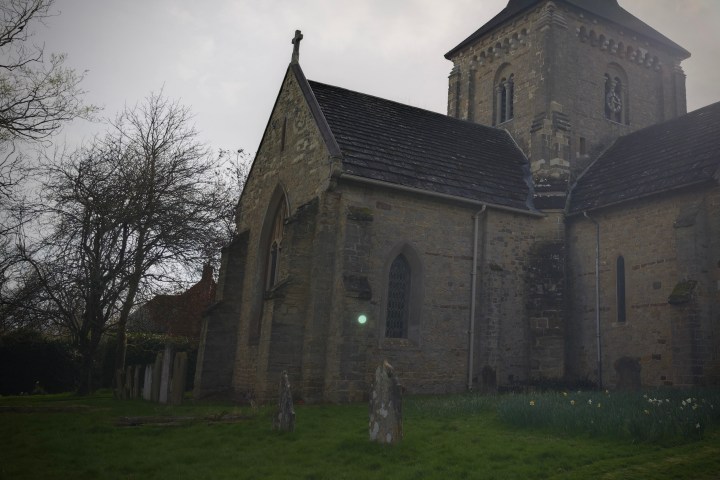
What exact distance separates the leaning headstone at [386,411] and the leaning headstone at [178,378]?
8291mm

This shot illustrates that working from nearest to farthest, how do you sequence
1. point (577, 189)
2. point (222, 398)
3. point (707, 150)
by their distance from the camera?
point (707, 150) < point (222, 398) < point (577, 189)

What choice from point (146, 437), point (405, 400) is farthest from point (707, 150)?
point (146, 437)

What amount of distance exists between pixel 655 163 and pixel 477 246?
6685 mm

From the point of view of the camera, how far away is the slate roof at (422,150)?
736 inches

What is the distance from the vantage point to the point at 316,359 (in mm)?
16453

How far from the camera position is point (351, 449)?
33.0 feet

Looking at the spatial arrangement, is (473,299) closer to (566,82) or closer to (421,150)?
(421,150)

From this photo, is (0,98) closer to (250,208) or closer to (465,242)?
(250,208)

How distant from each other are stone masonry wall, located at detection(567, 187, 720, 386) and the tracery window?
6273 mm

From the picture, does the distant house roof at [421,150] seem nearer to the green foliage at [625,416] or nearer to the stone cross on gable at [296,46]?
the stone cross on gable at [296,46]

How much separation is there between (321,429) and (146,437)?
3.36 metres

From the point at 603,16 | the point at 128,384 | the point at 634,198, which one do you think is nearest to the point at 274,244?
the point at 128,384

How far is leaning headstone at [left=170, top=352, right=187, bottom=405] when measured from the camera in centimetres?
1711

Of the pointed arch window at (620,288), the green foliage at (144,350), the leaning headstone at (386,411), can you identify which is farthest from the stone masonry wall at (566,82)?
the green foliage at (144,350)
